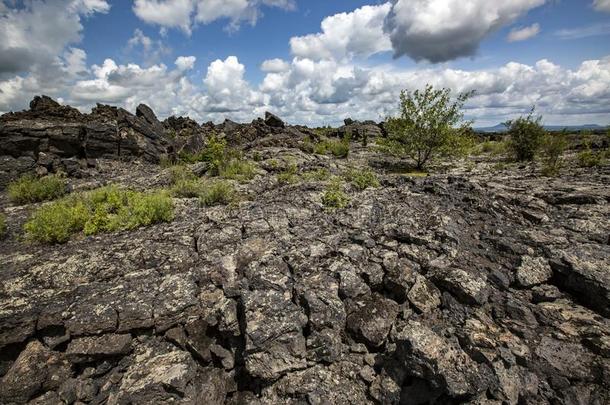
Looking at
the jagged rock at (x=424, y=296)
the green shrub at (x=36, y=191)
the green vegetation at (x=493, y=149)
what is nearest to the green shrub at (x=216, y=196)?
the green shrub at (x=36, y=191)

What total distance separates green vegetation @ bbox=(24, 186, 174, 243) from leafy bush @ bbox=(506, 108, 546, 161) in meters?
24.8

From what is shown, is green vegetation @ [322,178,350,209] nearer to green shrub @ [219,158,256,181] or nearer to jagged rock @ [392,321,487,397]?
green shrub @ [219,158,256,181]

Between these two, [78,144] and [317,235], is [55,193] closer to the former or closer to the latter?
[78,144]

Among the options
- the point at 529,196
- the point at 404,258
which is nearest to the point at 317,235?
the point at 404,258

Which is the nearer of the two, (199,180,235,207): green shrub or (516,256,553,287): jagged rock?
(516,256,553,287): jagged rock

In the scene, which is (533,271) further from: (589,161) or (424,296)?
(589,161)

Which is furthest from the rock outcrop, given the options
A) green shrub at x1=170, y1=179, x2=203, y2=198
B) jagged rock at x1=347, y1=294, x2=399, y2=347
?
jagged rock at x1=347, y1=294, x2=399, y2=347

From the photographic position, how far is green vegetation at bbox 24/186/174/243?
865 cm

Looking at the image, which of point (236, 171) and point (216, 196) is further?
point (236, 171)

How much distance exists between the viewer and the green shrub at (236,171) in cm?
1453

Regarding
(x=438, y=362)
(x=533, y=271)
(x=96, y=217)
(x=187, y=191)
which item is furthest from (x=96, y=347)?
(x=533, y=271)

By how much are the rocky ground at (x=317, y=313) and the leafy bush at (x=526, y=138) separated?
1669 cm

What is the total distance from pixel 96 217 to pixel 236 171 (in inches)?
267

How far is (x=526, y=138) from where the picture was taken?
23.0 metres
